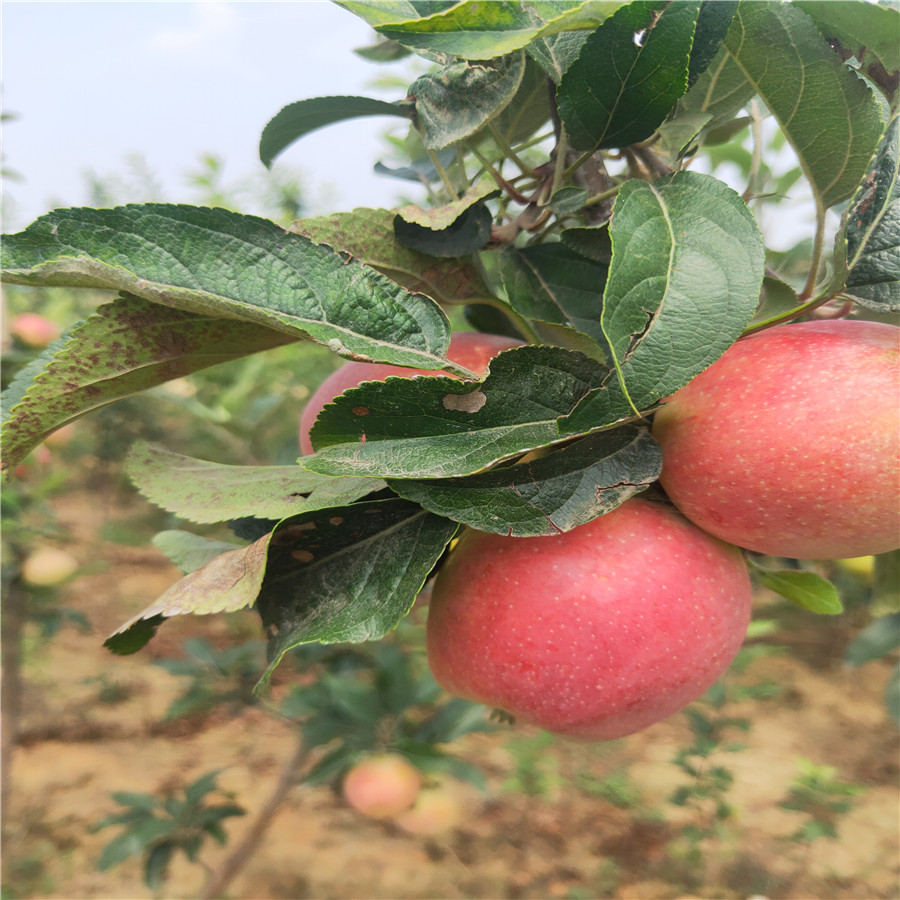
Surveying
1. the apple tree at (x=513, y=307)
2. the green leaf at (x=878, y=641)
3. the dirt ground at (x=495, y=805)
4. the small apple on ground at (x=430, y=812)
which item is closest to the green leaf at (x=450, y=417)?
the apple tree at (x=513, y=307)

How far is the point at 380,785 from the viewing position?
1.21 metres

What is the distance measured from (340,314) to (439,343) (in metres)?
0.04

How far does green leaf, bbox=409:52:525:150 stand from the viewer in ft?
1.15

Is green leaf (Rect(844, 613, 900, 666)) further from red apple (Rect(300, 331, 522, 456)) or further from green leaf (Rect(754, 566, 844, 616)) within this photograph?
red apple (Rect(300, 331, 522, 456))

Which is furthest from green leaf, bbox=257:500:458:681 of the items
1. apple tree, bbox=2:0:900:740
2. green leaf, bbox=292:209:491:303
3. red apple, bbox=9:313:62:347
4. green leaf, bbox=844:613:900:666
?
green leaf, bbox=844:613:900:666

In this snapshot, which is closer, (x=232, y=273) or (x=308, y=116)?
(x=232, y=273)

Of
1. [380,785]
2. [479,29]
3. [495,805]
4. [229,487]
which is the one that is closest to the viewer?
[479,29]

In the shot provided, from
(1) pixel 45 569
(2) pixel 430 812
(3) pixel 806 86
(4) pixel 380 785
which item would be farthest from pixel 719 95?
(2) pixel 430 812

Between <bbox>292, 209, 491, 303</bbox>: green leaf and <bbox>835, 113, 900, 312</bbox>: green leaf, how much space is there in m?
0.19

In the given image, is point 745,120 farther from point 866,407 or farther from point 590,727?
point 590,727

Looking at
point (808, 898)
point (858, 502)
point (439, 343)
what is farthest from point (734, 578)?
point (808, 898)

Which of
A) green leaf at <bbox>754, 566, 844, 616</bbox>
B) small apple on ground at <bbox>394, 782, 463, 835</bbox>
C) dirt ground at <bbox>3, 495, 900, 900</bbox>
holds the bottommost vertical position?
dirt ground at <bbox>3, 495, 900, 900</bbox>

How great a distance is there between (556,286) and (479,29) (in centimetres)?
16

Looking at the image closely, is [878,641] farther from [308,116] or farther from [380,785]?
[308,116]
